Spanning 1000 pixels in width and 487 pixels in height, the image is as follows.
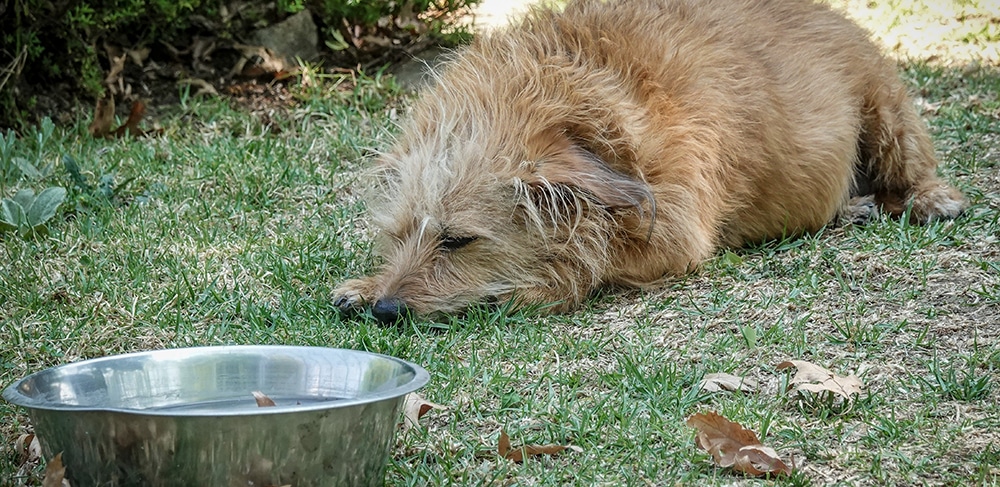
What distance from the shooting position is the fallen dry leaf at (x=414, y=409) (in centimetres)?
286

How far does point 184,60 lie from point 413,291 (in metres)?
3.53

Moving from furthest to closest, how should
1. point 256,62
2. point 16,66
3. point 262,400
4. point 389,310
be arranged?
point 256,62 < point 16,66 < point 389,310 < point 262,400

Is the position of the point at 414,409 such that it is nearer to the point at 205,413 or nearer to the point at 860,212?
the point at 205,413

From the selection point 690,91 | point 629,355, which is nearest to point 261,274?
point 629,355

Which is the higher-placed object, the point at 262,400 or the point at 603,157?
the point at 603,157

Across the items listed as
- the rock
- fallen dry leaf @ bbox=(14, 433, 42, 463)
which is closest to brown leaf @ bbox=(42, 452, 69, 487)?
fallen dry leaf @ bbox=(14, 433, 42, 463)

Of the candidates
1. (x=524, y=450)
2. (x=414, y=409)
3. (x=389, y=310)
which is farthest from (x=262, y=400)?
(x=389, y=310)

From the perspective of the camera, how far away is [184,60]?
6605mm

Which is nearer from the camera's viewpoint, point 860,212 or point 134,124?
point 860,212

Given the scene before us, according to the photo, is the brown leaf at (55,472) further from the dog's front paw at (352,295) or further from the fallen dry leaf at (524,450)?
the dog's front paw at (352,295)

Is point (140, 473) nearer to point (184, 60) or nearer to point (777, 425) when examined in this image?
point (777, 425)

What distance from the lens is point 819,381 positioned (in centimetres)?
302

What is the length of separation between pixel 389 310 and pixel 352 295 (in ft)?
0.59

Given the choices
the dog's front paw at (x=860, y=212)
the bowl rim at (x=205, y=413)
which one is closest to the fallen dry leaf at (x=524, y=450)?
the bowl rim at (x=205, y=413)
